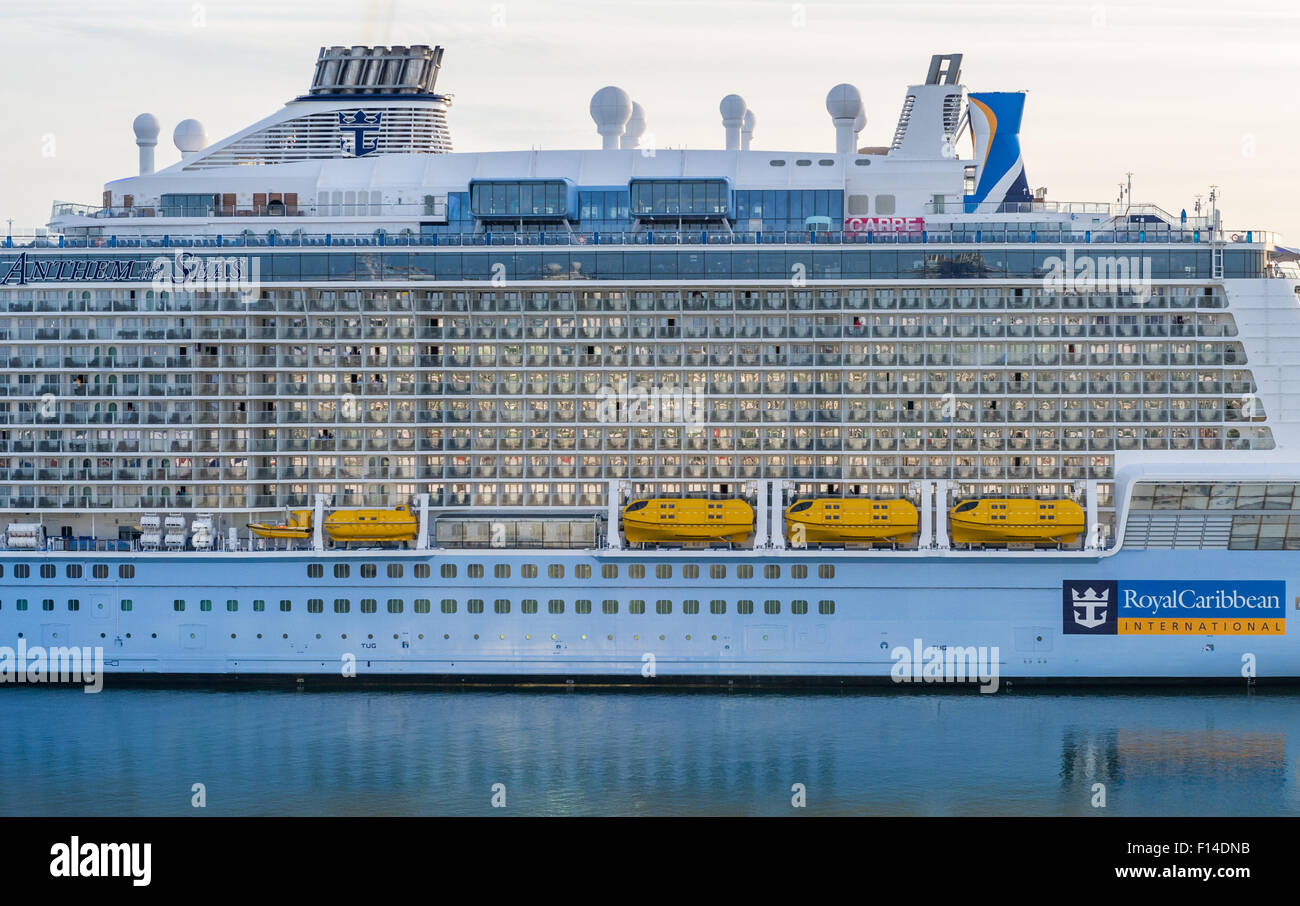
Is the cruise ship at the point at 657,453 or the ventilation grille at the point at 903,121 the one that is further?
the ventilation grille at the point at 903,121

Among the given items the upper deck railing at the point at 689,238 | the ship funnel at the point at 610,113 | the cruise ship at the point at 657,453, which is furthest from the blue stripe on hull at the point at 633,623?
the ship funnel at the point at 610,113

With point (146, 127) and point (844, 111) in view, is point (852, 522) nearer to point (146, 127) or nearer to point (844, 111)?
point (844, 111)

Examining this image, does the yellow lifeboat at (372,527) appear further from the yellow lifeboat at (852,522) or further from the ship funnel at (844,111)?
the ship funnel at (844,111)

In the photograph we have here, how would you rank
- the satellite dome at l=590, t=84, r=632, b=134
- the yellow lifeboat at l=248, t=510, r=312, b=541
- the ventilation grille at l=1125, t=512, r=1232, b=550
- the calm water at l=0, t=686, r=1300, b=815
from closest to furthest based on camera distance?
the calm water at l=0, t=686, r=1300, b=815 < the ventilation grille at l=1125, t=512, r=1232, b=550 < the yellow lifeboat at l=248, t=510, r=312, b=541 < the satellite dome at l=590, t=84, r=632, b=134

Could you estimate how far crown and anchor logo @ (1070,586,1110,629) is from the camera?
4344 cm

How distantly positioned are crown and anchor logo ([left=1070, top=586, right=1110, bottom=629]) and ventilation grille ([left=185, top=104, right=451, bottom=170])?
23693 mm

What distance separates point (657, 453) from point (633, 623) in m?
4.52

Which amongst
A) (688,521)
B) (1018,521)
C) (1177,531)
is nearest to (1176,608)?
(1177,531)

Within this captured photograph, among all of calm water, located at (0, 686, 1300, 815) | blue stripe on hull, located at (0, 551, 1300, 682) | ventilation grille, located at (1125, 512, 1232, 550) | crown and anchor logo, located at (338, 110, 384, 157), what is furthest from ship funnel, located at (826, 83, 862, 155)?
calm water, located at (0, 686, 1300, 815)

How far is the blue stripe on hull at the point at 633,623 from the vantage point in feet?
143

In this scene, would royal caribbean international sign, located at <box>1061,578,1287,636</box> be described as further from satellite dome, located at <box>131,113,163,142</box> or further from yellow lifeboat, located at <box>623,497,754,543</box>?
satellite dome, located at <box>131,113,163,142</box>

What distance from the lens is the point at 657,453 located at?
150 feet

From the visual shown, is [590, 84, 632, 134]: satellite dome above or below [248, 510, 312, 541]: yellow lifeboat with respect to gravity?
above

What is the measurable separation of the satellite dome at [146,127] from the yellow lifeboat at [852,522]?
74.8 feet
